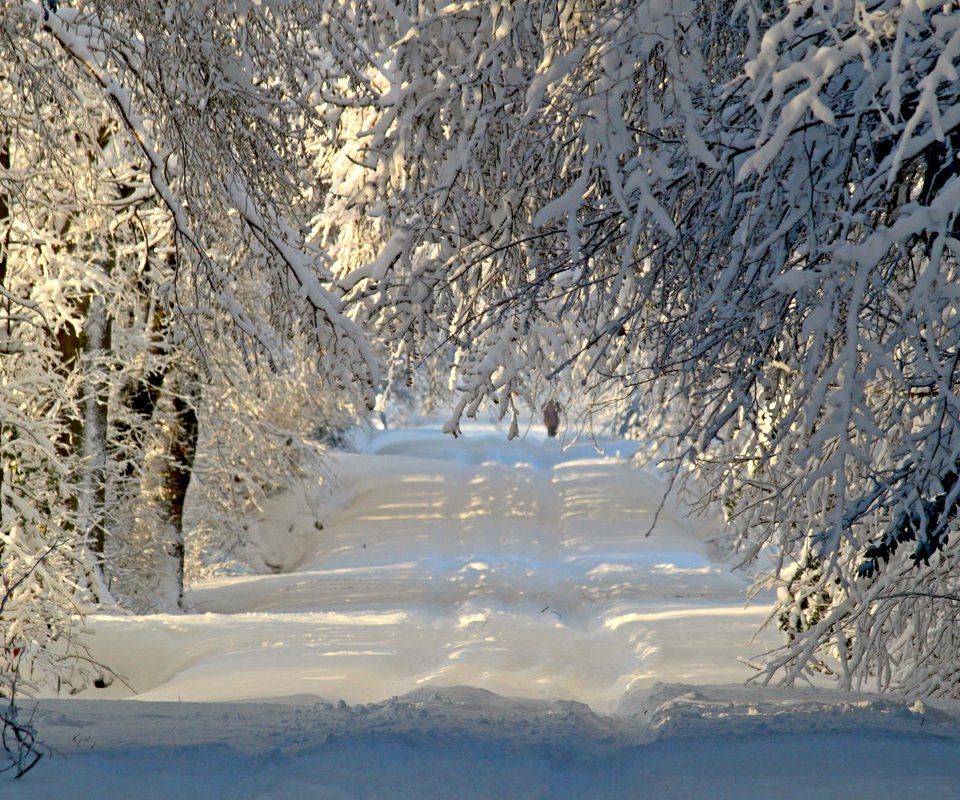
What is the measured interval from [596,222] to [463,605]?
10836 mm

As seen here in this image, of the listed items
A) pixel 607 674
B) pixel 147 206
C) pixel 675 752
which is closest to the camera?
pixel 675 752

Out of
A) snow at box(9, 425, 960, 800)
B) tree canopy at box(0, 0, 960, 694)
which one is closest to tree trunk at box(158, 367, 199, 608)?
snow at box(9, 425, 960, 800)

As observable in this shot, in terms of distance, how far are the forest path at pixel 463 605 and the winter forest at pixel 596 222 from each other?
136 centimetres

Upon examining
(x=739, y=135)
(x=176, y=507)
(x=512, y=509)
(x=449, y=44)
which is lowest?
(x=512, y=509)

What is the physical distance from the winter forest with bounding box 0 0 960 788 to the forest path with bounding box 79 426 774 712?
1.36m

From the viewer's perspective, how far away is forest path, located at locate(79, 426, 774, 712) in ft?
33.2

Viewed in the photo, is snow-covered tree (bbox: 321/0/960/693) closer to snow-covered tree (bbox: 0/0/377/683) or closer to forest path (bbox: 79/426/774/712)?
snow-covered tree (bbox: 0/0/377/683)

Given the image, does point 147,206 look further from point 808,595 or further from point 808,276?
point 808,276

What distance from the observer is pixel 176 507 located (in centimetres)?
1636

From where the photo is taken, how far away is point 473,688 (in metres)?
7.50

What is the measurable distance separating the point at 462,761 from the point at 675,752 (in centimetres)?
101

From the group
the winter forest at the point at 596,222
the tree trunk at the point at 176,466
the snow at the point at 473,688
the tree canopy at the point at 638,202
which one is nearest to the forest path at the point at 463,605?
the snow at the point at 473,688

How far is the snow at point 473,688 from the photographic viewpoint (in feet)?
15.7

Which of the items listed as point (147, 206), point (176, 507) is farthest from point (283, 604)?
point (147, 206)
